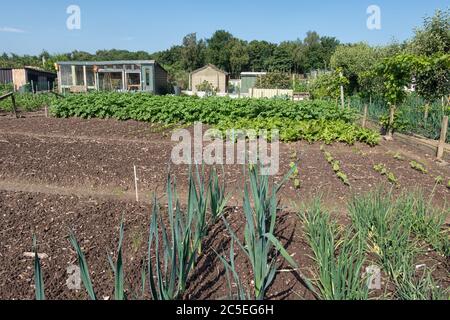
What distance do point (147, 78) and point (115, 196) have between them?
19757 millimetres

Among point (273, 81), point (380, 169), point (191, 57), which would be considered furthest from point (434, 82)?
point (191, 57)

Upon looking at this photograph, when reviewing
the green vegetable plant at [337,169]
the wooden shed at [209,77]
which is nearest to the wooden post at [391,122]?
the green vegetable plant at [337,169]

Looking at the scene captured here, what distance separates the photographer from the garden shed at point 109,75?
2248 centimetres

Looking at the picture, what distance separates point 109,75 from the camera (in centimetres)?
2377

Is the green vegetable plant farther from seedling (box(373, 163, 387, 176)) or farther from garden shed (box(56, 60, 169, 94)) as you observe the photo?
garden shed (box(56, 60, 169, 94))

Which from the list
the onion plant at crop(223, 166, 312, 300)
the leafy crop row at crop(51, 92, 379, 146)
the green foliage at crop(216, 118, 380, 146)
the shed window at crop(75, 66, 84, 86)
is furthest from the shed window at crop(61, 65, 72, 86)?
the onion plant at crop(223, 166, 312, 300)

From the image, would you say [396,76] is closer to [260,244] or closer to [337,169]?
[337,169]

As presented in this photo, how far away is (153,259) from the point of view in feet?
8.52

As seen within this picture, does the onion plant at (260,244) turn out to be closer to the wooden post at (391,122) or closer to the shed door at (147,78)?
the wooden post at (391,122)

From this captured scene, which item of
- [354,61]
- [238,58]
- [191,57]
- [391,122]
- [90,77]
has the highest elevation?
[238,58]
